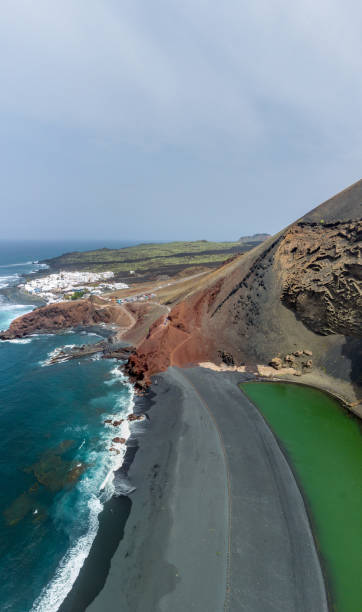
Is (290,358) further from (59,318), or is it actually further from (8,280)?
(8,280)

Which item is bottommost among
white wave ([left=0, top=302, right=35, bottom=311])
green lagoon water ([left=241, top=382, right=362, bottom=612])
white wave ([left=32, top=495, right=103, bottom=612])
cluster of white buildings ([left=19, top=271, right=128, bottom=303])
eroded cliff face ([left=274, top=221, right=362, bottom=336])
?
white wave ([left=32, top=495, right=103, bottom=612])

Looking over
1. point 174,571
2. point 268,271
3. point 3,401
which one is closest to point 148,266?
point 268,271

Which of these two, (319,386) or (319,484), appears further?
(319,386)

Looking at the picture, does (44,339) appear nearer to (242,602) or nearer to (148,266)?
(242,602)

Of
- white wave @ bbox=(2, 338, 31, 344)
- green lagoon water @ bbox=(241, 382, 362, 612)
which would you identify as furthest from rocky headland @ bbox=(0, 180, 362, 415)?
white wave @ bbox=(2, 338, 31, 344)

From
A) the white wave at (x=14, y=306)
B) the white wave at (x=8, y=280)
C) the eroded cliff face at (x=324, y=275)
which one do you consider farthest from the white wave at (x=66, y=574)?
the white wave at (x=8, y=280)

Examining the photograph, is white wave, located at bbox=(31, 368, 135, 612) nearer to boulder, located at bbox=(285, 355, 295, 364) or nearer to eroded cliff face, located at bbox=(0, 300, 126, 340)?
boulder, located at bbox=(285, 355, 295, 364)

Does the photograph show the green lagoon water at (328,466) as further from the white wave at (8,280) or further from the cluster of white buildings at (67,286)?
the white wave at (8,280)
